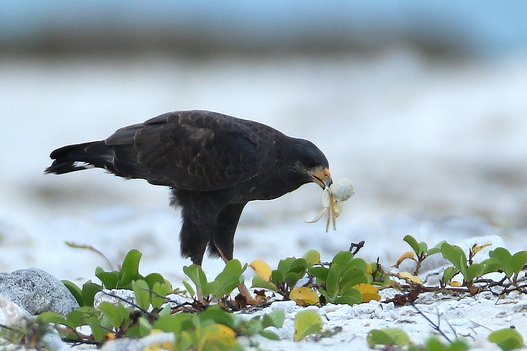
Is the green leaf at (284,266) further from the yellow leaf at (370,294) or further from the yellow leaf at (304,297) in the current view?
the yellow leaf at (370,294)

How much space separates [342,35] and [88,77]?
678 centimetres

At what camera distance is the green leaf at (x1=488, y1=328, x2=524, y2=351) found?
2363 millimetres

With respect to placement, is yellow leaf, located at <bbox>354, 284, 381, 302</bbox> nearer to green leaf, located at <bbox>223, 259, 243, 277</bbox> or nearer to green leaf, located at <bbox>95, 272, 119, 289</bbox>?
green leaf, located at <bbox>223, 259, 243, 277</bbox>

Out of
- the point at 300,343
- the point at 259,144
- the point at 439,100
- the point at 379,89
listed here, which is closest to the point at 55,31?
the point at 379,89

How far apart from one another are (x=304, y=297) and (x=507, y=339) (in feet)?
4.23

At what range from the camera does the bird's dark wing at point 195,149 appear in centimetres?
501

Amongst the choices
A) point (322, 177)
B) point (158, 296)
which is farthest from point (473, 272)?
point (158, 296)

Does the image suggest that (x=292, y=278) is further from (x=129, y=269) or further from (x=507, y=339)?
(x=507, y=339)

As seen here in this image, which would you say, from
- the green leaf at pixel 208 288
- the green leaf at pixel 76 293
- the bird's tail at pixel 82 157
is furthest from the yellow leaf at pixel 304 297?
the bird's tail at pixel 82 157

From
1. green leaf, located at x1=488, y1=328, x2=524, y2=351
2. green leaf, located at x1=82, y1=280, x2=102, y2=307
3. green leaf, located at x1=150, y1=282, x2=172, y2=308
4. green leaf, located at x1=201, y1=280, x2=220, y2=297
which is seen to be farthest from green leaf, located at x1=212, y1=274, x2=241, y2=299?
green leaf, located at x1=488, y1=328, x2=524, y2=351

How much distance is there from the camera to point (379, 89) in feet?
51.8

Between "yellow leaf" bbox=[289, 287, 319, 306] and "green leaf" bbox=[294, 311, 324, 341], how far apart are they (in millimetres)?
852

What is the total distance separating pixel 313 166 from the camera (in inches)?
194

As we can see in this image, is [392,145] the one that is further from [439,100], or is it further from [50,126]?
[50,126]
